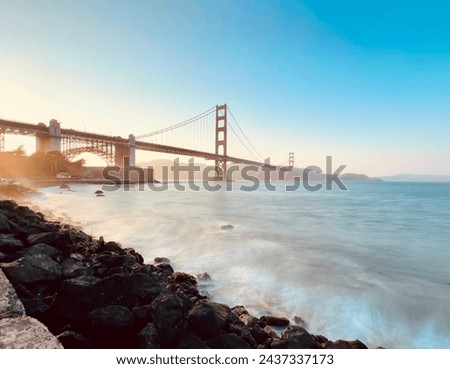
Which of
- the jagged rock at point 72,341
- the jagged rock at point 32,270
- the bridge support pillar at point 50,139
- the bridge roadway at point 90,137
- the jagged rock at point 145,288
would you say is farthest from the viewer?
the bridge support pillar at point 50,139

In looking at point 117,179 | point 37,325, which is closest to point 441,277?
→ point 37,325

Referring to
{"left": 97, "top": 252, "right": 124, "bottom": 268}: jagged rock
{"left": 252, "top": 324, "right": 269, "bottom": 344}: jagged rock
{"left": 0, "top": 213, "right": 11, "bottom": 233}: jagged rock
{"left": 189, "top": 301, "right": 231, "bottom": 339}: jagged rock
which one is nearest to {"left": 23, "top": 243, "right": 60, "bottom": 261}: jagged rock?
{"left": 97, "top": 252, "right": 124, "bottom": 268}: jagged rock

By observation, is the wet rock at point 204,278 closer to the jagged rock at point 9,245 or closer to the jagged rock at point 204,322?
the jagged rock at point 204,322

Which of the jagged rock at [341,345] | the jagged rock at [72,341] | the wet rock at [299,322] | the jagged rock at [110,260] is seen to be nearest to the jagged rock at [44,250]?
the jagged rock at [110,260]

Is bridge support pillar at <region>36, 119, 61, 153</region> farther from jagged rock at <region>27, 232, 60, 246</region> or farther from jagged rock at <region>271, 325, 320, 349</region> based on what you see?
jagged rock at <region>271, 325, 320, 349</region>

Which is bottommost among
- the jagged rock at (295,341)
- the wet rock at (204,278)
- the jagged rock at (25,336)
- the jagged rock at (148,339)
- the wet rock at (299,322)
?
the wet rock at (299,322)

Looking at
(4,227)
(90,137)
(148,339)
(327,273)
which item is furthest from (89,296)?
(90,137)

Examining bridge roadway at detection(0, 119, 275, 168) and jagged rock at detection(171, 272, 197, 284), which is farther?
bridge roadway at detection(0, 119, 275, 168)
